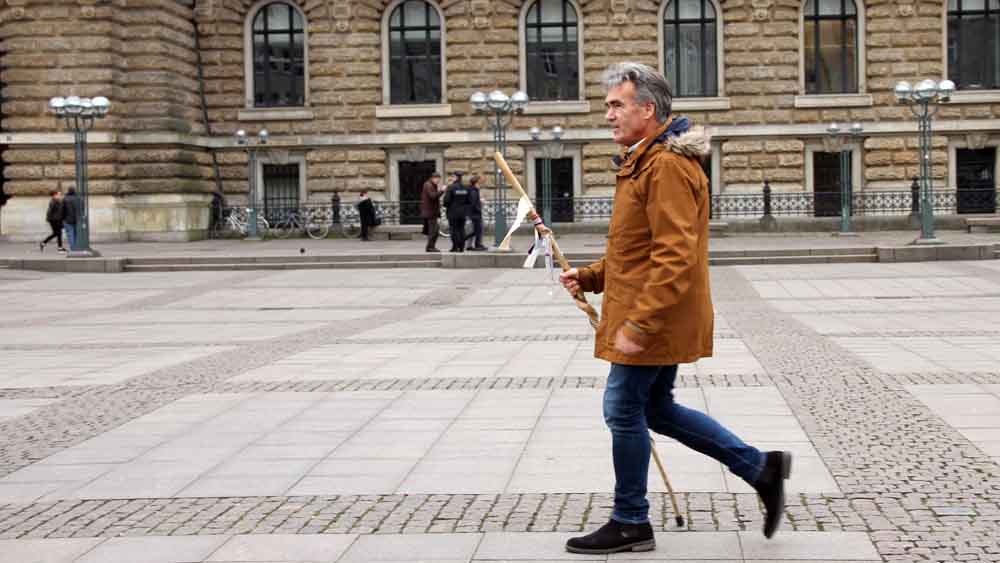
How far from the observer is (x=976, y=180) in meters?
38.7

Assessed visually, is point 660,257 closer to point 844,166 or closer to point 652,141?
point 652,141

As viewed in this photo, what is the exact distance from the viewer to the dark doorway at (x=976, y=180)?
38062 mm

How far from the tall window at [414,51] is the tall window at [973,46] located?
13985mm

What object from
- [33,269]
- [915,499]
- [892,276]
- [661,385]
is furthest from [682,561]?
[33,269]

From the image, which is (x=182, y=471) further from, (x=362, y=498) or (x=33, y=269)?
(x=33, y=269)

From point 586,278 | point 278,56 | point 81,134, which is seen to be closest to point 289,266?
point 81,134

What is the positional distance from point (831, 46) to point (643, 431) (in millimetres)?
35116

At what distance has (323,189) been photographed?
39.5m

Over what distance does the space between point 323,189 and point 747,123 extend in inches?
461

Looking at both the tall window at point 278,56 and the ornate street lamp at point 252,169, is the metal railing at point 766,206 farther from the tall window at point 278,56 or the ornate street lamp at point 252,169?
the tall window at point 278,56

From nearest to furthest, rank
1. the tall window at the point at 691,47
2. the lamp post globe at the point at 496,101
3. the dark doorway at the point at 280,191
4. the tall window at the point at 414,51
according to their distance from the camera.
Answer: the lamp post globe at the point at 496,101
the tall window at the point at 691,47
the tall window at the point at 414,51
the dark doorway at the point at 280,191

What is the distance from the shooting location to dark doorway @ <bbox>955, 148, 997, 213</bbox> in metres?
38.1

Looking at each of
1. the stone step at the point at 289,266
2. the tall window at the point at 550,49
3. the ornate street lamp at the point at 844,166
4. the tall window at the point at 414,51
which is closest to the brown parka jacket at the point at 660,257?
the stone step at the point at 289,266

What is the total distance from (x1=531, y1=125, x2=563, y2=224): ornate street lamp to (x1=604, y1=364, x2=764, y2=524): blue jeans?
97.2 feet
